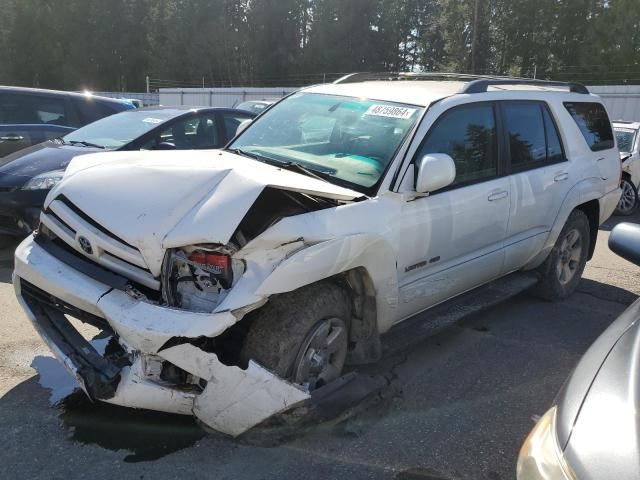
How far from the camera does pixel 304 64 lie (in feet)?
189

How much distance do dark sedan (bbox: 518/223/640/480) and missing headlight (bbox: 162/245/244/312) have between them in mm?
1502

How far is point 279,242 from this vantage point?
271 centimetres

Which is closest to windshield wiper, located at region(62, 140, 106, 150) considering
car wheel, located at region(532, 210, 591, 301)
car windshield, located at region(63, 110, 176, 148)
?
car windshield, located at region(63, 110, 176, 148)

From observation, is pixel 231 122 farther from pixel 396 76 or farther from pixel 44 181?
pixel 396 76

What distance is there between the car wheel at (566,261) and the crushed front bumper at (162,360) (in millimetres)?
3360

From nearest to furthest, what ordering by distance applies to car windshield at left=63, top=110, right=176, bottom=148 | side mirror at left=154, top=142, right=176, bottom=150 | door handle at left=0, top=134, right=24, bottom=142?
side mirror at left=154, top=142, right=176, bottom=150, car windshield at left=63, top=110, right=176, bottom=148, door handle at left=0, top=134, right=24, bottom=142

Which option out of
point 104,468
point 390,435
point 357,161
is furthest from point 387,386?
point 104,468

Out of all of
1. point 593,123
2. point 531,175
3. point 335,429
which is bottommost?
point 335,429

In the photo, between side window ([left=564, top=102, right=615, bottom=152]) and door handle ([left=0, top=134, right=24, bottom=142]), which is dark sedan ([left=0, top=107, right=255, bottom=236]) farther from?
side window ([left=564, top=102, right=615, bottom=152])

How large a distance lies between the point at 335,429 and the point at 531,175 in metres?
2.64

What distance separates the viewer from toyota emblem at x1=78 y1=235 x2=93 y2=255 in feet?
9.64

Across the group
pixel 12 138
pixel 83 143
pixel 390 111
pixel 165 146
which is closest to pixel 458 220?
pixel 390 111

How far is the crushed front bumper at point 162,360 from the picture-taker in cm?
251

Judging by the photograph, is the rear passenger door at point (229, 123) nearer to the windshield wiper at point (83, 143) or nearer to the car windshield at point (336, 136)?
the windshield wiper at point (83, 143)
